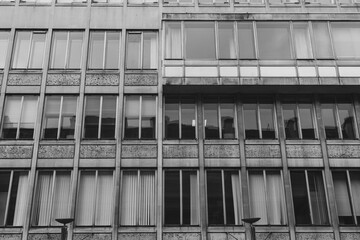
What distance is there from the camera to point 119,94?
773 inches

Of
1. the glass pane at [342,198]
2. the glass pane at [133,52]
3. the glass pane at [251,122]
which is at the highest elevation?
the glass pane at [133,52]

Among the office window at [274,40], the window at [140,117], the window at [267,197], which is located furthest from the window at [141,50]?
the window at [267,197]

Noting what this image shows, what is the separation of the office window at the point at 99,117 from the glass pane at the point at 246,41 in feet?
22.4

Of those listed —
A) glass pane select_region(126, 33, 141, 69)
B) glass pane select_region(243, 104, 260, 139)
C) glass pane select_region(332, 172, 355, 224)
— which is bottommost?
glass pane select_region(332, 172, 355, 224)

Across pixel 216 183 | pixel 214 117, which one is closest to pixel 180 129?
pixel 214 117

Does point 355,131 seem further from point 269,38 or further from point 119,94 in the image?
point 119,94

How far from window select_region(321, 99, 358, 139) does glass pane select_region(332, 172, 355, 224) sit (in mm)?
1977

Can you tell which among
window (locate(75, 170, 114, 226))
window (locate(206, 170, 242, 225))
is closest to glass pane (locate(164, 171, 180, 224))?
window (locate(206, 170, 242, 225))

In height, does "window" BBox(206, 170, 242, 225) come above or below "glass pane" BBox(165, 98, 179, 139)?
below

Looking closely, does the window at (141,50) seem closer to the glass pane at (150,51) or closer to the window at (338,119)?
the glass pane at (150,51)

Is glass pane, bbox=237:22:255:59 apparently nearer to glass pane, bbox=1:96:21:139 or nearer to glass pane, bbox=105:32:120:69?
glass pane, bbox=105:32:120:69

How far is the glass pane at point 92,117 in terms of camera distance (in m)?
19.1

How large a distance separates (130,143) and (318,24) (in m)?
11.3

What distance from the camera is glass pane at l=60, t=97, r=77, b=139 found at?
19.0m
